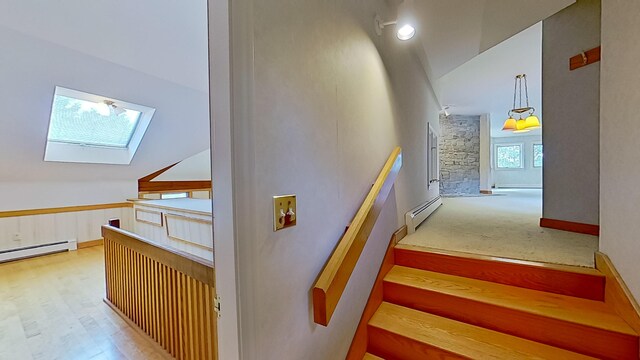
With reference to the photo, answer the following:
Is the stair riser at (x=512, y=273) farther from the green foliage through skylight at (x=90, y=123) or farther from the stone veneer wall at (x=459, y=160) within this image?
the stone veneer wall at (x=459, y=160)

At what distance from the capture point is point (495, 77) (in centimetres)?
476

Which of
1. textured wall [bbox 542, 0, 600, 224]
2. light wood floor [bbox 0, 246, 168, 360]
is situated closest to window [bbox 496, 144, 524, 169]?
textured wall [bbox 542, 0, 600, 224]

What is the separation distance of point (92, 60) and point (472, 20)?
361 centimetres

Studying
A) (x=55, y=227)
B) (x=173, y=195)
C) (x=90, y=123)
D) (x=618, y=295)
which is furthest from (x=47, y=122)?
(x=618, y=295)

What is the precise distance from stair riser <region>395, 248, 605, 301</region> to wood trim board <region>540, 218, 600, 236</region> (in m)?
1.11

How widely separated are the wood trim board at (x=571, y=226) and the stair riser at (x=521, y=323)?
4.60ft

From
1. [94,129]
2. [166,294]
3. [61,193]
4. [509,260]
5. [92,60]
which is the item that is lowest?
[166,294]

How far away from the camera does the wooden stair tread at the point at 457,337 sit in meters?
1.26

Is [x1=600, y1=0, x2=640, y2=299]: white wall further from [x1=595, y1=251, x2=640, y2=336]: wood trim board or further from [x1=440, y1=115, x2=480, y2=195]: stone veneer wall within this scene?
[x1=440, y1=115, x2=480, y2=195]: stone veneer wall

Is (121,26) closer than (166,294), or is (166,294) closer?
(166,294)

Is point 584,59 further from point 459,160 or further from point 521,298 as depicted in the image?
point 459,160

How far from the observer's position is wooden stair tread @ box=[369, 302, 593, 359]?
126 cm

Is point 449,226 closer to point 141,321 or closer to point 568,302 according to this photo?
point 568,302

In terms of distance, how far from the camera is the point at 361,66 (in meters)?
1.54
